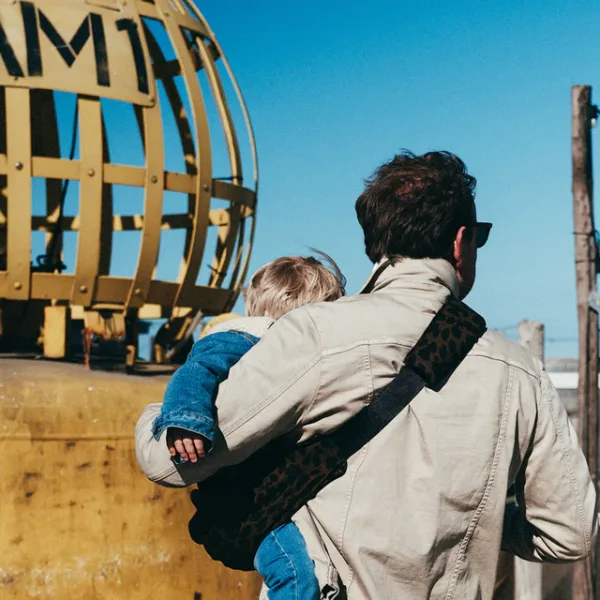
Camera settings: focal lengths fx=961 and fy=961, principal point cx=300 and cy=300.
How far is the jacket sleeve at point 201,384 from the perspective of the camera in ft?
6.13

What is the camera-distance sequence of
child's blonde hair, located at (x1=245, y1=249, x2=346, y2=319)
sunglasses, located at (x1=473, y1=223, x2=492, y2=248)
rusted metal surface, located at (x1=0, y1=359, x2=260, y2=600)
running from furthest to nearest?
rusted metal surface, located at (x1=0, y1=359, x2=260, y2=600) < child's blonde hair, located at (x1=245, y1=249, x2=346, y2=319) < sunglasses, located at (x1=473, y1=223, x2=492, y2=248)

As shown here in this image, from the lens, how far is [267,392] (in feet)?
6.25

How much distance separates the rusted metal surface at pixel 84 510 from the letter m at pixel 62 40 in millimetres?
1316

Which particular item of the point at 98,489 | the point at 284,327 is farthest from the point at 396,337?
the point at 98,489

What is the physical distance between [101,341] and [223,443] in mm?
2609

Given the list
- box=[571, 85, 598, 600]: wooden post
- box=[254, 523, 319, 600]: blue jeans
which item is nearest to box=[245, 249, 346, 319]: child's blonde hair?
box=[254, 523, 319, 600]: blue jeans

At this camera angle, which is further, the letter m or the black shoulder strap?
the letter m

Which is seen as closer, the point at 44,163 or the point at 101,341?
the point at 44,163

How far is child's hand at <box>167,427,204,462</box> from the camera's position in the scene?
189 centimetres

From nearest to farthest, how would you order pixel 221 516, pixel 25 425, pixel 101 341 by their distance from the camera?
pixel 221 516 → pixel 25 425 → pixel 101 341

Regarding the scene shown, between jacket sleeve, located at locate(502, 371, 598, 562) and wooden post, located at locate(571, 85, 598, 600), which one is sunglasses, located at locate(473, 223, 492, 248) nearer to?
jacket sleeve, located at locate(502, 371, 598, 562)

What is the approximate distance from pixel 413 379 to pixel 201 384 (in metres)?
0.44

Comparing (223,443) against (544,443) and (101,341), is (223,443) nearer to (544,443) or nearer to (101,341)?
(544,443)

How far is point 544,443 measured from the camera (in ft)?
6.81
